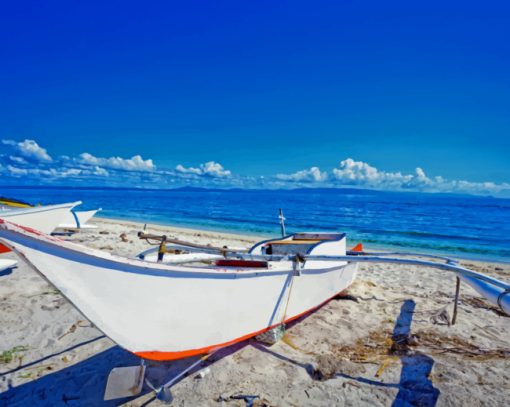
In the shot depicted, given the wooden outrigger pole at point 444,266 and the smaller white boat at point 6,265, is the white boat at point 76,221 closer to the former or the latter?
the smaller white boat at point 6,265

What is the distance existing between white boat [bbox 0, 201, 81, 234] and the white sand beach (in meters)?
3.36

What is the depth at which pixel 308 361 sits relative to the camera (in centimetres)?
376

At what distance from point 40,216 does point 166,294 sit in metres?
8.13

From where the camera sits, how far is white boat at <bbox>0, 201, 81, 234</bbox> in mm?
8178

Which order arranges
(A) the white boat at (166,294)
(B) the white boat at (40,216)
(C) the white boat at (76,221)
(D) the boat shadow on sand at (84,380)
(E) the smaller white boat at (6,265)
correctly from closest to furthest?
(A) the white boat at (166,294) < (D) the boat shadow on sand at (84,380) < (E) the smaller white boat at (6,265) < (B) the white boat at (40,216) < (C) the white boat at (76,221)

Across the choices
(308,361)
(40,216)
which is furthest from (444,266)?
(40,216)

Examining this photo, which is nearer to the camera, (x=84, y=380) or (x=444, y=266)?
(x=84, y=380)

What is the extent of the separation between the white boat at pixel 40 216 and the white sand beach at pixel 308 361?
336 centimetres

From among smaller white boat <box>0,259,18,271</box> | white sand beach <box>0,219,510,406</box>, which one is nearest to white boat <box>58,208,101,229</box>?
smaller white boat <box>0,259,18,271</box>

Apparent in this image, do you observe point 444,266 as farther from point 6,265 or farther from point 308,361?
point 6,265

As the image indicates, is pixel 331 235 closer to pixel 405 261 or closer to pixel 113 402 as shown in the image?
pixel 405 261

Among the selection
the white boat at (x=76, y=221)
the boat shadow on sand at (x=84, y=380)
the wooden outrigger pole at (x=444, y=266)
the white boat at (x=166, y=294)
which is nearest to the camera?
the white boat at (x=166, y=294)

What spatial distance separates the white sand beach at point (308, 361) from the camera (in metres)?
3.13

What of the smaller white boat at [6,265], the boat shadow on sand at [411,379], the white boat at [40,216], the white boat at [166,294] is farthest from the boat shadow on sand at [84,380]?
the white boat at [40,216]
